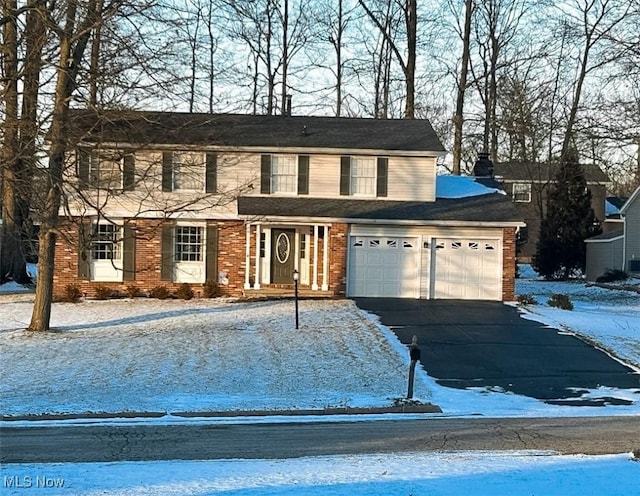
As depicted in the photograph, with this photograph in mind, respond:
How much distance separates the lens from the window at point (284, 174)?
2700 cm

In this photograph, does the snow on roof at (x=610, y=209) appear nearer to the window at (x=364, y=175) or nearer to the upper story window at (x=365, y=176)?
the upper story window at (x=365, y=176)

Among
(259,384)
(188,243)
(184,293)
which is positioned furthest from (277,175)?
(259,384)

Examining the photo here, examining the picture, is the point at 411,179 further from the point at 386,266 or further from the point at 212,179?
the point at 212,179

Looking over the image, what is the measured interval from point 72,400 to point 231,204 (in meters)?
15.2

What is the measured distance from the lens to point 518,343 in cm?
1769

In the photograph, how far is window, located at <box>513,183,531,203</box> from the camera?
5578 cm

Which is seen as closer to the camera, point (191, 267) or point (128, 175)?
point (128, 175)

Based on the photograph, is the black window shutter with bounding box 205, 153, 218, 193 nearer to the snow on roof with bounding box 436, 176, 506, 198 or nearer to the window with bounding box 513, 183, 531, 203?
the snow on roof with bounding box 436, 176, 506, 198

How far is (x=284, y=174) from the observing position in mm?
27062

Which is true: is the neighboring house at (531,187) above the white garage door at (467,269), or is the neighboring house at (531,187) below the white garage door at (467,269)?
above

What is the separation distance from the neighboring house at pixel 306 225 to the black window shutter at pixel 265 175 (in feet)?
0.12

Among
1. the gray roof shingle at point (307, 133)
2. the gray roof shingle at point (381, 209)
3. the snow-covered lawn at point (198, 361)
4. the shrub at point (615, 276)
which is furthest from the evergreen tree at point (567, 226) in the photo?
the snow-covered lawn at point (198, 361)

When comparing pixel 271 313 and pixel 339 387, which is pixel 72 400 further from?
pixel 271 313

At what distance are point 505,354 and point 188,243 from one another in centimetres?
1327
